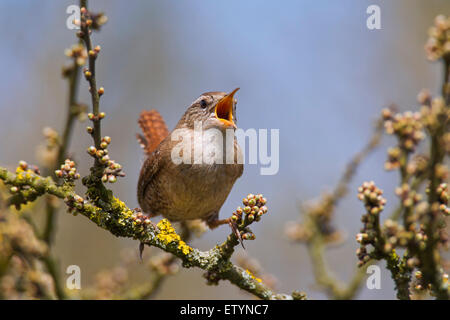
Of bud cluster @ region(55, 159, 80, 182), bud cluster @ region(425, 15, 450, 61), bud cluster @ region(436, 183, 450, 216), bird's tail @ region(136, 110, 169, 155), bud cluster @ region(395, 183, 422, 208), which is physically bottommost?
bud cluster @ region(395, 183, 422, 208)

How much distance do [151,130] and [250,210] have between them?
259cm

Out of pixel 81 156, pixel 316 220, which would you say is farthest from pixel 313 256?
pixel 81 156

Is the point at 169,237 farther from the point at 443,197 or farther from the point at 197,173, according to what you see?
the point at 443,197

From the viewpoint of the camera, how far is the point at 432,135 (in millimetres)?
1413

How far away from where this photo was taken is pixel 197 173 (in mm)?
3248

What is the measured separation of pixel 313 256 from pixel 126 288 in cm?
152

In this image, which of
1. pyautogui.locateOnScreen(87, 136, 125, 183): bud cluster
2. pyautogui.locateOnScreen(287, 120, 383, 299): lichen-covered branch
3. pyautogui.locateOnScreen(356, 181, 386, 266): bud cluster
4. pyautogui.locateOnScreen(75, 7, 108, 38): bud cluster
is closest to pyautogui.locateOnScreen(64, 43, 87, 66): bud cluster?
pyautogui.locateOnScreen(75, 7, 108, 38): bud cluster

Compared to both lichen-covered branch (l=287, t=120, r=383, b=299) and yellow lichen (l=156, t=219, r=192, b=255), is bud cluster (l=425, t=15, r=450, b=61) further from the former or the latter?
lichen-covered branch (l=287, t=120, r=383, b=299)

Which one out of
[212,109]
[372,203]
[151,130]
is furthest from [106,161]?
[151,130]

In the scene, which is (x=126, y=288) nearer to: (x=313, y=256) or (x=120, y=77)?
(x=313, y=256)

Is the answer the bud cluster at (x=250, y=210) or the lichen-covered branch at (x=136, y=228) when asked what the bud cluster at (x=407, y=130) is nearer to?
the bud cluster at (x=250, y=210)

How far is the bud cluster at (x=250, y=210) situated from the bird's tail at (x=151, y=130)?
7.91 feet

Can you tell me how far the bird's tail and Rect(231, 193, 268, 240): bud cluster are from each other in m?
2.41

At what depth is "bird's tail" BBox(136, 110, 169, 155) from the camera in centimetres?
455
